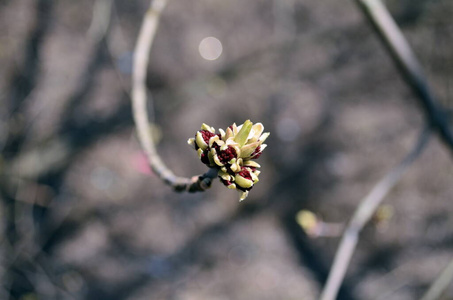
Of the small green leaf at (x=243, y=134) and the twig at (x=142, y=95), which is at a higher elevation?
the twig at (x=142, y=95)

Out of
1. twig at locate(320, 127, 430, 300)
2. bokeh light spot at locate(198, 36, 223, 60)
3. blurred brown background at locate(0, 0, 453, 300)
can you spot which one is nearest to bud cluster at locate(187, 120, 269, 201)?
twig at locate(320, 127, 430, 300)

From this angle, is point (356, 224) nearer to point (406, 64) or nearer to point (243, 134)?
point (406, 64)

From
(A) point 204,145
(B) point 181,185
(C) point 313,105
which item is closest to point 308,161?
(C) point 313,105

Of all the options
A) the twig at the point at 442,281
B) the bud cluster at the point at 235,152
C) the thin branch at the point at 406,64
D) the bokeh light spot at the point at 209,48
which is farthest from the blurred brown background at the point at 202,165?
the bud cluster at the point at 235,152

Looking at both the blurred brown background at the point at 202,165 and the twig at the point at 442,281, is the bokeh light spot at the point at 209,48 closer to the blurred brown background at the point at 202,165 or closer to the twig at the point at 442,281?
the blurred brown background at the point at 202,165

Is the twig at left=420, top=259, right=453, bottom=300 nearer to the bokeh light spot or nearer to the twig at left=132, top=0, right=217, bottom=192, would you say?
the twig at left=132, top=0, right=217, bottom=192
